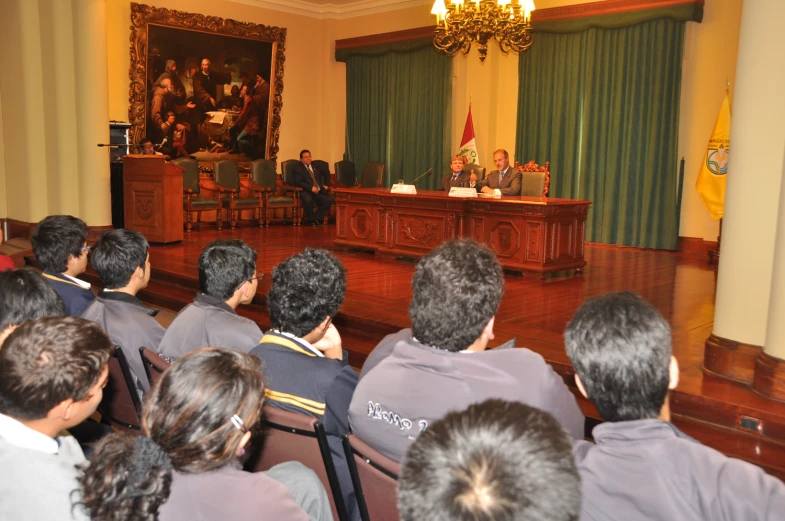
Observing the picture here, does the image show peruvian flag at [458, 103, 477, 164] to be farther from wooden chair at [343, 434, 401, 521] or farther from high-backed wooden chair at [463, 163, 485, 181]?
wooden chair at [343, 434, 401, 521]

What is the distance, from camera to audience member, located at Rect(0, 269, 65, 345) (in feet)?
8.16

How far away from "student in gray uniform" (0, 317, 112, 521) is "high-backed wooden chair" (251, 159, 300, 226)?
32.3 ft

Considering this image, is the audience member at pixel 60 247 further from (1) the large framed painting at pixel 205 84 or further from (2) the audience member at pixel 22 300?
(1) the large framed painting at pixel 205 84

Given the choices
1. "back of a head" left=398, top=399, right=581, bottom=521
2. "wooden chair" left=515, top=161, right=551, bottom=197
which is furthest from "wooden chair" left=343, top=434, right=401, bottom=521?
"wooden chair" left=515, top=161, right=551, bottom=197

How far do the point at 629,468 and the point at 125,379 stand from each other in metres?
2.12

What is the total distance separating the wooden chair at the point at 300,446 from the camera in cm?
190

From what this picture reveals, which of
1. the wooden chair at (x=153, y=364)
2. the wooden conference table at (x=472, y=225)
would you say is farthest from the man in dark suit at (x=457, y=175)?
the wooden chair at (x=153, y=364)

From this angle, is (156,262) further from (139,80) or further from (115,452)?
(115,452)

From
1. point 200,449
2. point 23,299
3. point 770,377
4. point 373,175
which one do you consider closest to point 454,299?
point 200,449

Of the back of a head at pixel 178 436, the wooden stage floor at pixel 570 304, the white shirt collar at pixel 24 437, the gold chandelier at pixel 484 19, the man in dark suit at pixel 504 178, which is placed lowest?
the wooden stage floor at pixel 570 304

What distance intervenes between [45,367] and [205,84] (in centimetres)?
1087

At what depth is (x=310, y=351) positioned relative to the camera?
243cm

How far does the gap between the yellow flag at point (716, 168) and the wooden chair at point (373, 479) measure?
292 inches

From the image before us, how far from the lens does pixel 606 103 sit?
32.3 ft
